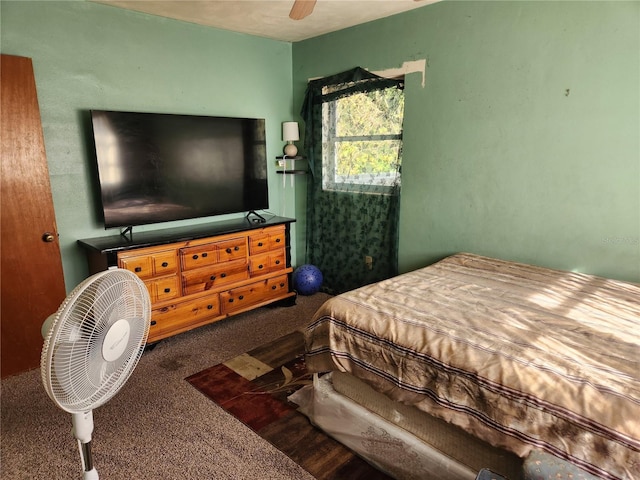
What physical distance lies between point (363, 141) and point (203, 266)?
178 centimetres

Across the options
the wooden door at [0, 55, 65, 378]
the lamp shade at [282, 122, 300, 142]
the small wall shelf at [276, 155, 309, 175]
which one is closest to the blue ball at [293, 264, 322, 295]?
the small wall shelf at [276, 155, 309, 175]

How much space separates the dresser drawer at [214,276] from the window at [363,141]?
4.02ft

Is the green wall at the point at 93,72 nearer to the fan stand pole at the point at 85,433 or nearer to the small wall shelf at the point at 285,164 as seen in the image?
the small wall shelf at the point at 285,164

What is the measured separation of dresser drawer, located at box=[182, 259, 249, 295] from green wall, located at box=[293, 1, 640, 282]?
1.41 metres

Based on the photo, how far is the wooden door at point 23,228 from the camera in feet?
8.00

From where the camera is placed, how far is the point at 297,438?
2021 mm

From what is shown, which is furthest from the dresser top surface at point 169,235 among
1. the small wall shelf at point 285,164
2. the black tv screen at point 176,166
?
the small wall shelf at point 285,164

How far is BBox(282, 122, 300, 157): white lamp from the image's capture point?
3980 mm

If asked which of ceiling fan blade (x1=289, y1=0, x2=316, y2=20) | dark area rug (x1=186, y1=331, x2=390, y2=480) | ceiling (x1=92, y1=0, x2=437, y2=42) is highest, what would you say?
ceiling (x1=92, y1=0, x2=437, y2=42)

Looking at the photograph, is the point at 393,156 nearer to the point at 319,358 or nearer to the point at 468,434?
the point at 319,358

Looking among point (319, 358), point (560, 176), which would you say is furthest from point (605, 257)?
point (319, 358)

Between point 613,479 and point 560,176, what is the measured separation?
192cm

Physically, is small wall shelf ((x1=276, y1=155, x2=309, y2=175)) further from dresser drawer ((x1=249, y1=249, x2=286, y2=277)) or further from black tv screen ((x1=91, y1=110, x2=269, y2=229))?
dresser drawer ((x1=249, y1=249, x2=286, y2=277))

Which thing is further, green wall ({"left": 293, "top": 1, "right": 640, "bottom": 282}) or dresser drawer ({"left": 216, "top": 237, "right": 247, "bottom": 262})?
dresser drawer ({"left": 216, "top": 237, "right": 247, "bottom": 262})
